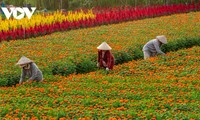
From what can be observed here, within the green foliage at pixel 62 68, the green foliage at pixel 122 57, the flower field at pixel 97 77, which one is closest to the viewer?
the flower field at pixel 97 77

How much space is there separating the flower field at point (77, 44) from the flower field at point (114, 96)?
1.14 metres

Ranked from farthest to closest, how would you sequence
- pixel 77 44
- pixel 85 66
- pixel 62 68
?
1. pixel 77 44
2. pixel 85 66
3. pixel 62 68

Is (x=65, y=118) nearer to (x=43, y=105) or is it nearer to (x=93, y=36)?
(x=43, y=105)

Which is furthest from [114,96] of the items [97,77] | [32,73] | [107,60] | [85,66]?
[85,66]

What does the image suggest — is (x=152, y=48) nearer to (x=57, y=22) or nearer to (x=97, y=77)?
(x=97, y=77)

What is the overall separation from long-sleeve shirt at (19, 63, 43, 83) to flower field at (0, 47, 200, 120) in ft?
0.60

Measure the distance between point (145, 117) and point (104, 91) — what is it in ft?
5.70

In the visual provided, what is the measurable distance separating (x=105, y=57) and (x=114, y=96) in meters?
2.62

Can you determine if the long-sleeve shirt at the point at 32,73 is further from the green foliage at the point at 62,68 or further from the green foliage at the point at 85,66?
the green foliage at the point at 85,66

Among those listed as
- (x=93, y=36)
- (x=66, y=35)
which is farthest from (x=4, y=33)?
(x=93, y=36)

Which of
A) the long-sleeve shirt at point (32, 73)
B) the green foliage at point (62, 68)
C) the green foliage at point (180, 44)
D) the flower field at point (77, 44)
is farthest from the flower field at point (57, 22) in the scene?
the long-sleeve shirt at point (32, 73)

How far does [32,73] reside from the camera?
29.7 ft

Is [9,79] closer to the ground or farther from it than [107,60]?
closer to the ground

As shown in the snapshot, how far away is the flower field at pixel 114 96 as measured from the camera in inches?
260
